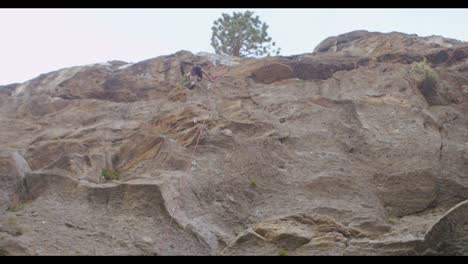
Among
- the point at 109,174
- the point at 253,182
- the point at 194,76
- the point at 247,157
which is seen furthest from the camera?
the point at 194,76

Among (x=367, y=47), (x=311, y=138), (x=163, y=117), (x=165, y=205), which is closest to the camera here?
(x=165, y=205)

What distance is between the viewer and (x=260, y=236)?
37.4 ft

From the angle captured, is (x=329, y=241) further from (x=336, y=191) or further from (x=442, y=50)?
(x=442, y=50)

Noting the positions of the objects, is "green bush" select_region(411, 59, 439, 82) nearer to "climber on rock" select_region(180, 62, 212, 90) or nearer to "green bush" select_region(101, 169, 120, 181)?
"climber on rock" select_region(180, 62, 212, 90)

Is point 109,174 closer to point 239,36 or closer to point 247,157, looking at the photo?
point 247,157

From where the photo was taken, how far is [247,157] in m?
15.0

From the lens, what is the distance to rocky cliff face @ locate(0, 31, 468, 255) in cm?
1145

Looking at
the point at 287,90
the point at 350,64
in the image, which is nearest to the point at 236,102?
the point at 287,90

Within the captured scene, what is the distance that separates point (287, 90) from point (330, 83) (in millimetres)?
1561

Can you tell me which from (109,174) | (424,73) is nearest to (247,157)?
(109,174)

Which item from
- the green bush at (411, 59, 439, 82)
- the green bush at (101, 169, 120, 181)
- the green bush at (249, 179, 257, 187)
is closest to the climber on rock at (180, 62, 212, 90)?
the green bush at (101, 169, 120, 181)

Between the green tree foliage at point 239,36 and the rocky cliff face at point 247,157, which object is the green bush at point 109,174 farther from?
the green tree foliage at point 239,36

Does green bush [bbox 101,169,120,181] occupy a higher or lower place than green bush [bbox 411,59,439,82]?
lower

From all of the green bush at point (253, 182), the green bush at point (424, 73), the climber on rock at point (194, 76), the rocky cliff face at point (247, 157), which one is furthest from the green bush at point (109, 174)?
the green bush at point (424, 73)
